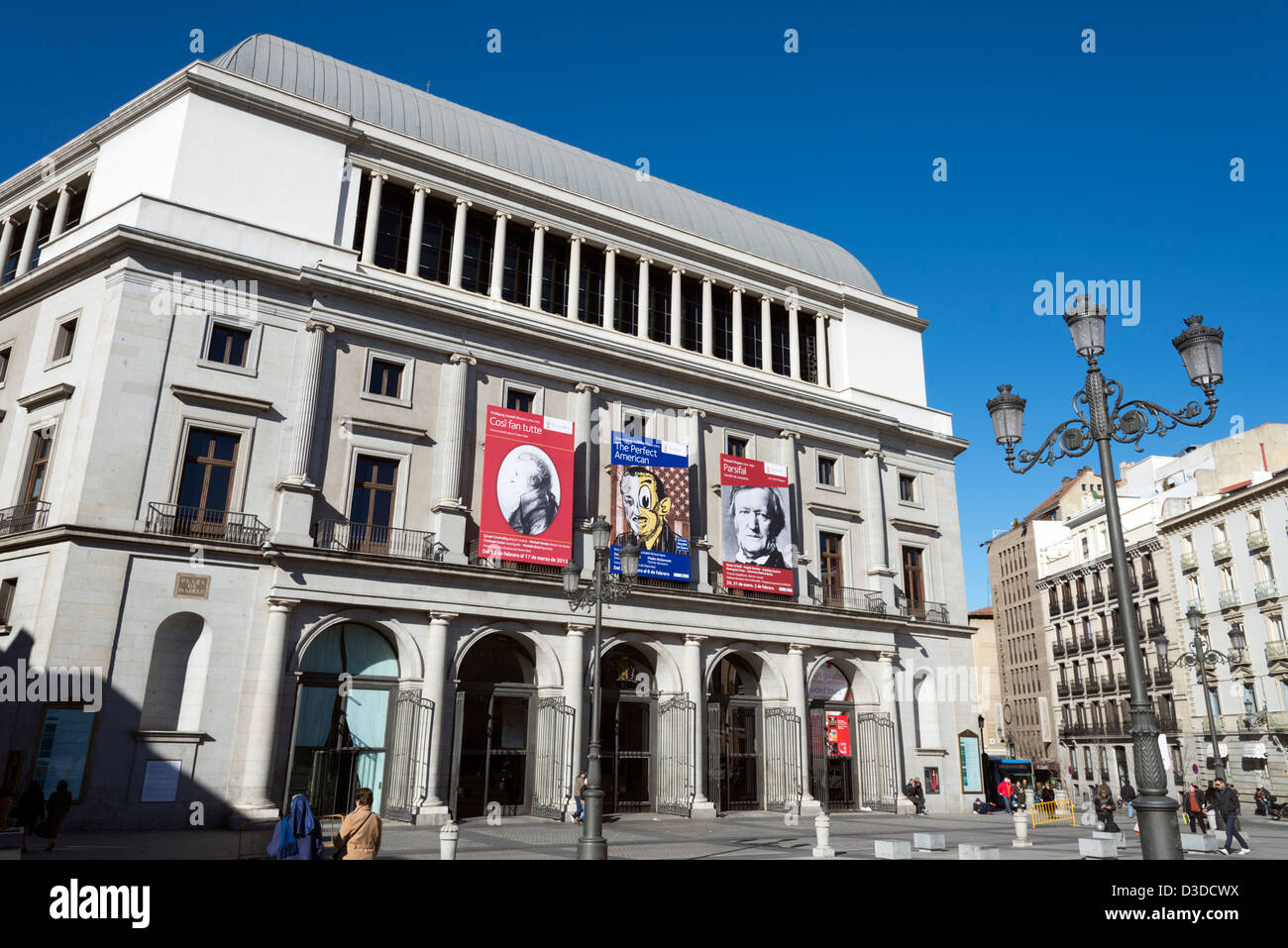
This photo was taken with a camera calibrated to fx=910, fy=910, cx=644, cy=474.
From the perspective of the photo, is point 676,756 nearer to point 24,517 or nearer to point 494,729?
point 494,729

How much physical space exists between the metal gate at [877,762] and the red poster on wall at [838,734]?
16.6 inches

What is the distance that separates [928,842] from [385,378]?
19736mm

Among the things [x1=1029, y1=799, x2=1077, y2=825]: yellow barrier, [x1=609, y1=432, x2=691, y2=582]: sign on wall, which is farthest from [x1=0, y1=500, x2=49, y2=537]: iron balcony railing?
[x1=1029, y1=799, x2=1077, y2=825]: yellow barrier

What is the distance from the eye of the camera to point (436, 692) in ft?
83.1

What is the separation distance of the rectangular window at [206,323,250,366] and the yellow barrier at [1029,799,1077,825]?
29.8 metres

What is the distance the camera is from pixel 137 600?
22.7 meters

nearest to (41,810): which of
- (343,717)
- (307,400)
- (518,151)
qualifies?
(343,717)

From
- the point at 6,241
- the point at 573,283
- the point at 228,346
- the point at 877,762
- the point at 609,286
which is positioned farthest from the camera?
the point at 609,286

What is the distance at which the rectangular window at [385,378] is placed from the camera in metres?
27.8

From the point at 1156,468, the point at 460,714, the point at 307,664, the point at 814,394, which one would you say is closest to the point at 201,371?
the point at 307,664
